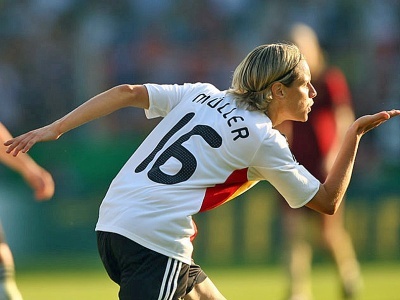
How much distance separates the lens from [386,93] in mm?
13680

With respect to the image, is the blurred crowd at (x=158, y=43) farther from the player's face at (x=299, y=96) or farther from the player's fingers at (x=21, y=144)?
the player's fingers at (x=21, y=144)

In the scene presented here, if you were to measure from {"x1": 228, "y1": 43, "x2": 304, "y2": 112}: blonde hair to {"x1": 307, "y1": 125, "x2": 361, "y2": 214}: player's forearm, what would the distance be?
40cm

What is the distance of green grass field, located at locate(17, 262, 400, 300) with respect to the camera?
30.3 feet

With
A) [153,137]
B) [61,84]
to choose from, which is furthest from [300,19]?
[153,137]

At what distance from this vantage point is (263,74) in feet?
15.8

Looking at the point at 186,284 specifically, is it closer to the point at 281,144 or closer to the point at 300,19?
the point at 281,144

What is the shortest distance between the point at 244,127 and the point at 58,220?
276 inches

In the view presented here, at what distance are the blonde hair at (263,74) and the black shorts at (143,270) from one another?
814 mm

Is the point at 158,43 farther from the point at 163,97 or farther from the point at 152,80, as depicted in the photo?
the point at 163,97

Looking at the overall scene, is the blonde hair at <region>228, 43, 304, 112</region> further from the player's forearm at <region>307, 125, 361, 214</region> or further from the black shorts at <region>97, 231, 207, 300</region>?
the black shorts at <region>97, 231, 207, 300</region>

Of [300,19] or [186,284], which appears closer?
[186,284]

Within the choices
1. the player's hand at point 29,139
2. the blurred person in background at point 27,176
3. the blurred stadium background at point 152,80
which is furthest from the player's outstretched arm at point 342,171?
the blurred stadium background at point 152,80

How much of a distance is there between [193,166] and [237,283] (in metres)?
5.52

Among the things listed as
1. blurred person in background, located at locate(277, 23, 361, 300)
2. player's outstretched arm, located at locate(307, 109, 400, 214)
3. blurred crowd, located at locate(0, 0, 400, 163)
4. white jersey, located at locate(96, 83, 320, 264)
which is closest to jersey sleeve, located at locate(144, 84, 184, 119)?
white jersey, located at locate(96, 83, 320, 264)
